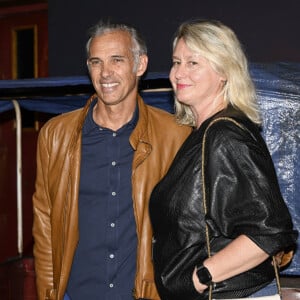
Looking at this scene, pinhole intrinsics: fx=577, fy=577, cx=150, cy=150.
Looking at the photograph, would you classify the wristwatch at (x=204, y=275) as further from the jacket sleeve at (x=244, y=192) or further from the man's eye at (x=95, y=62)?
the man's eye at (x=95, y=62)

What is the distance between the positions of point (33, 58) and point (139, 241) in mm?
4464

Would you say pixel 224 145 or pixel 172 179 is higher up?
pixel 224 145

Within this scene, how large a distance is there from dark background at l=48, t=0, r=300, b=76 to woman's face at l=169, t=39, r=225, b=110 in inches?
132

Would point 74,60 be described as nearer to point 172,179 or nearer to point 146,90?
point 146,90

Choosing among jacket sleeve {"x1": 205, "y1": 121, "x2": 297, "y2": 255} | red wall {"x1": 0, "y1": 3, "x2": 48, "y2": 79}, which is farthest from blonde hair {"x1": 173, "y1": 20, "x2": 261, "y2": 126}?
red wall {"x1": 0, "y1": 3, "x2": 48, "y2": 79}

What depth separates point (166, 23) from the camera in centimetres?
577

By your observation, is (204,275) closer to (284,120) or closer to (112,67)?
(112,67)

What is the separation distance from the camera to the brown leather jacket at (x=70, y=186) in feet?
8.34

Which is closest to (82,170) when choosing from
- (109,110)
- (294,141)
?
(109,110)

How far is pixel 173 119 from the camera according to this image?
2766 mm

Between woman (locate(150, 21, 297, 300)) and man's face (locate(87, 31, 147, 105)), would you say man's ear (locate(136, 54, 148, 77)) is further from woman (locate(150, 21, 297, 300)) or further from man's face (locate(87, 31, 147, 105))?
woman (locate(150, 21, 297, 300))

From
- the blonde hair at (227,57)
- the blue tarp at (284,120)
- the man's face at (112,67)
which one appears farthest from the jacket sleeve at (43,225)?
the blue tarp at (284,120)

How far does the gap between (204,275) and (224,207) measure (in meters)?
0.24

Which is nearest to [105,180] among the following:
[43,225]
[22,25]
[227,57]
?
[43,225]
